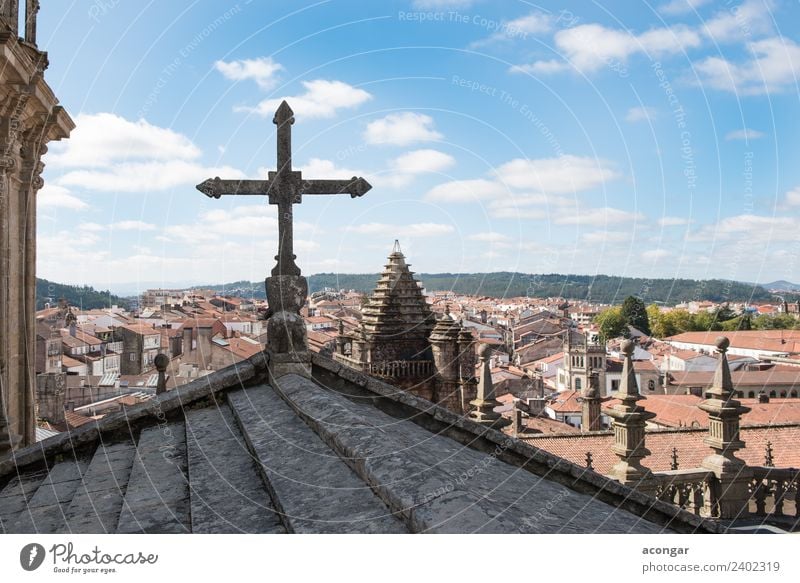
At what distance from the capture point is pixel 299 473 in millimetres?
3010

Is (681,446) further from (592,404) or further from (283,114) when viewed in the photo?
(283,114)

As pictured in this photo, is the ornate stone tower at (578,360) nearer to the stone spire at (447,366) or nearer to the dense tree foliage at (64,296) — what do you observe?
the stone spire at (447,366)

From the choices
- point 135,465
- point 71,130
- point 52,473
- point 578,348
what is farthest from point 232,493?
point 578,348

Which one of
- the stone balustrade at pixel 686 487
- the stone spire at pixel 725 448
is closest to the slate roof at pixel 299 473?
the stone balustrade at pixel 686 487

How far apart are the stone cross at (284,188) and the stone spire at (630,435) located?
451 cm

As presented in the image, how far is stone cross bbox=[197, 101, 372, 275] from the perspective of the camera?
5324 millimetres

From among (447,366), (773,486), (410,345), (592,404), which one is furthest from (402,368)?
(773,486)

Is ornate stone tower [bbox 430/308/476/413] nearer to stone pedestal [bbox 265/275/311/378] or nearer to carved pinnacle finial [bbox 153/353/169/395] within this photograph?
carved pinnacle finial [bbox 153/353/169/395]

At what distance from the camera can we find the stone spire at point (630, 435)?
7.70 metres

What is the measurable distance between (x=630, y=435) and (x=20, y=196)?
793 cm

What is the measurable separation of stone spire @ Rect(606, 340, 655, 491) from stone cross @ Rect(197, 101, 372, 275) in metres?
4.51

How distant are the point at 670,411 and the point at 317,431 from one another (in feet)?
90.4

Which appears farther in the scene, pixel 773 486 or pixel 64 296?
pixel 64 296
